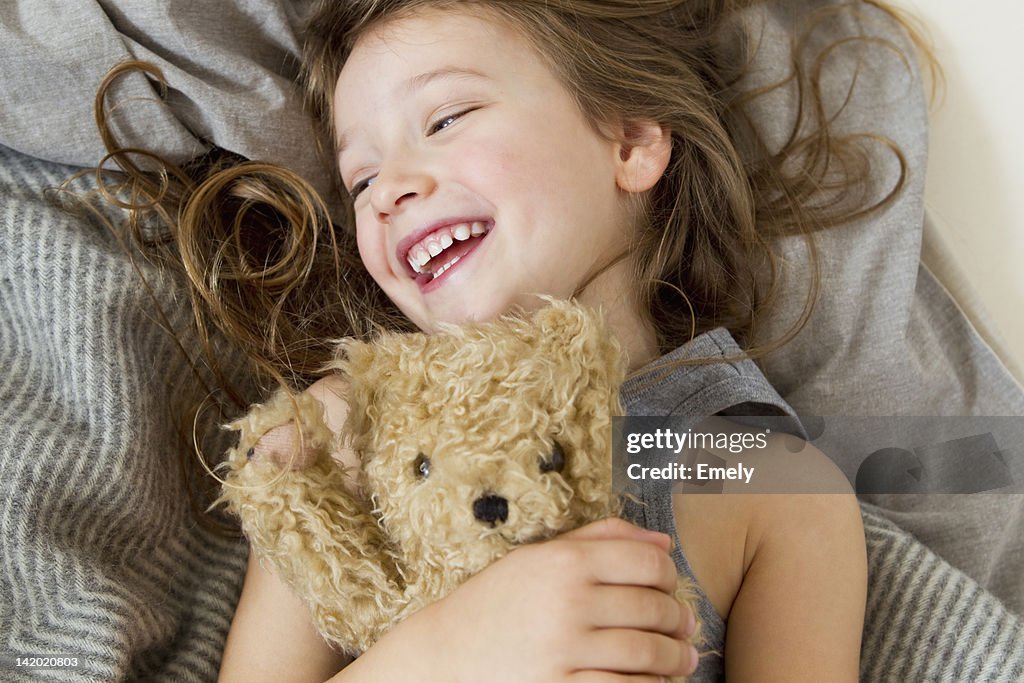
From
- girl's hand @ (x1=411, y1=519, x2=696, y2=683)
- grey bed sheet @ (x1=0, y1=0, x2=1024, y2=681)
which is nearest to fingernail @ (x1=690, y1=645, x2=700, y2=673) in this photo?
girl's hand @ (x1=411, y1=519, x2=696, y2=683)

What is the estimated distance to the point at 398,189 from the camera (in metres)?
0.98

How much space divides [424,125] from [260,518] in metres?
0.49

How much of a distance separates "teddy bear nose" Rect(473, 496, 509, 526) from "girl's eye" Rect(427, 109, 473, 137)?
1.63 feet

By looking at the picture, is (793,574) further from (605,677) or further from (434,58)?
(434,58)

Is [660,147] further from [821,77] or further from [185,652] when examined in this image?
[185,652]

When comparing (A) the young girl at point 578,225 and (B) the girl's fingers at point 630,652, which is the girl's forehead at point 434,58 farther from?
(B) the girl's fingers at point 630,652

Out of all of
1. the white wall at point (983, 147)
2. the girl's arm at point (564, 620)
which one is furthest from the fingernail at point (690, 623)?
the white wall at point (983, 147)

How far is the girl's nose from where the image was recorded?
3.21 ft

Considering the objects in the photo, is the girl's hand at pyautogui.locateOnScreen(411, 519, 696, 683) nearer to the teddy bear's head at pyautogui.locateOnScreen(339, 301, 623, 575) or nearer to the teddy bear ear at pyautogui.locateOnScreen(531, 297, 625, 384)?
the teddy bear's head at pyautogui.locateOnScreen(339, 301, 623, 575)

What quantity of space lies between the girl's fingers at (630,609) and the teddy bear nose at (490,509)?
0.12 metres

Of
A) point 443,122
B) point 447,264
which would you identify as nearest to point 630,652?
point 447,264

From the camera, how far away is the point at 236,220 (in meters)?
1.20

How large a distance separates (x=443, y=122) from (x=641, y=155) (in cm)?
27

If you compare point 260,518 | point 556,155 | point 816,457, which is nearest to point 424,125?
point 556,155
